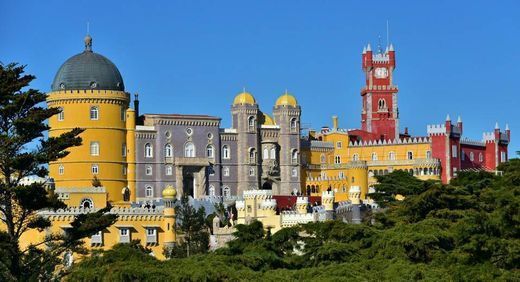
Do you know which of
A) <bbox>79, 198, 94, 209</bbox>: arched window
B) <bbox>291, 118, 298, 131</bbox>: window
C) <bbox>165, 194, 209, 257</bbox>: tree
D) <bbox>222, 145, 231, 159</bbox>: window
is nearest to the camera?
<bbox>165, 194, 209, 257</bbox>: tree

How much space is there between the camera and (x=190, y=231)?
7706 cm

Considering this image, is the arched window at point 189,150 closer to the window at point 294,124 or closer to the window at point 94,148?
the window at point 94,148

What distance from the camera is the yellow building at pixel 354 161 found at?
338 ft

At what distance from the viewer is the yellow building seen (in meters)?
103

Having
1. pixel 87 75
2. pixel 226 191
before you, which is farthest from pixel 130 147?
pixel 226 191

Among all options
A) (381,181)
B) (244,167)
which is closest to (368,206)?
(381,181)

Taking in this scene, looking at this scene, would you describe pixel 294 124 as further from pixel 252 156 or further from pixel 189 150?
pixel 189 150

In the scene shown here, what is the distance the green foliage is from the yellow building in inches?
1084

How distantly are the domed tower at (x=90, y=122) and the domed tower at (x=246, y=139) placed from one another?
395 inches

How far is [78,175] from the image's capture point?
91.7 metres

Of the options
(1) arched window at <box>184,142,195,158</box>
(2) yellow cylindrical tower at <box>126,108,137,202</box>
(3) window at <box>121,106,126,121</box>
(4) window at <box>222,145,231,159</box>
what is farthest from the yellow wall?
(4) window at <box>222,145,231,159</box>

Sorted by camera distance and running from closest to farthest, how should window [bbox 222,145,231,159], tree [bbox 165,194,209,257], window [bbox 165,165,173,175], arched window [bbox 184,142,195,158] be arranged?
tree [bbox 165,194,209,257] → window [bbox 165,165,173,175] → arched window [bbox 184,142,195,158] → window [bbox 222,145,231,159]

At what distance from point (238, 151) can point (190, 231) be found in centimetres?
2373

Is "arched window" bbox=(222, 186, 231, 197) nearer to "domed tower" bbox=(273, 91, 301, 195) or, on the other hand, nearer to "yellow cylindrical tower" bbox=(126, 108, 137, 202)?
"domed tower" bbox=(273, 91, 301, 195)
